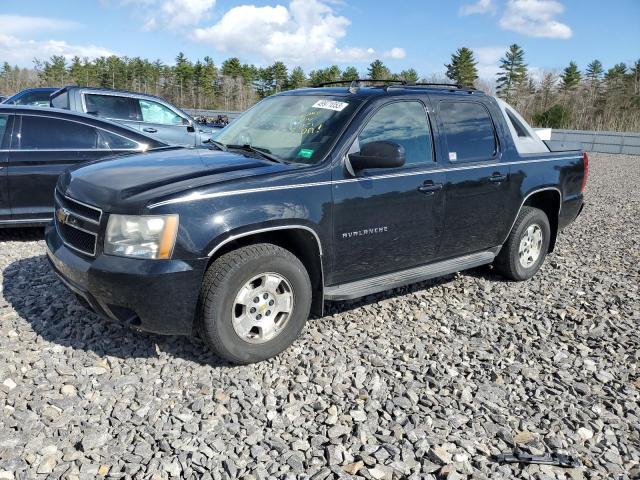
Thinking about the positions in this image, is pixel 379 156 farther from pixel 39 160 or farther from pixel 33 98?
pixel 33 98

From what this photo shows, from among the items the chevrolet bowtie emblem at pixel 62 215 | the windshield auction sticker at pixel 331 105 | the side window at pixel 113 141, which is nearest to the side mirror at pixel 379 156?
the windshield auction sticker at pixel 331 105

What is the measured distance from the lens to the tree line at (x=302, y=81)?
3916 cm

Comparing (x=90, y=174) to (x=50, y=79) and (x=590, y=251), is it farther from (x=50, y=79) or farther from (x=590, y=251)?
(x=50, y=79)

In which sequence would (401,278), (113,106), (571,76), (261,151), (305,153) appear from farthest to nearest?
1. (571,76)
2. (113,106)
3. (401,278)
4. (261,151)
5. (305,153)

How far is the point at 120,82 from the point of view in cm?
6881

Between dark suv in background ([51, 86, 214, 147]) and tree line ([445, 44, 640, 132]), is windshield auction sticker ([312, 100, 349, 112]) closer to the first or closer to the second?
dark suv in background ([51, 86, 214, 147])

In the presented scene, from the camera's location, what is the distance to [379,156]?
3826 millimetres

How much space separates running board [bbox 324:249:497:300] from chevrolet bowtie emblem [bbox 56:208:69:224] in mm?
1881

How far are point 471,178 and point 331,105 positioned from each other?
4.68ft

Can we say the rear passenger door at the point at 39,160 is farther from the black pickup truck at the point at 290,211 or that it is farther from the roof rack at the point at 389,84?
the roof rack at the point at 389,84

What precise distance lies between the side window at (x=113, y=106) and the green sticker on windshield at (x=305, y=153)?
751cm

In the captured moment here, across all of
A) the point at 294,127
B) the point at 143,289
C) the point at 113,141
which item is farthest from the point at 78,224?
the point at 113,141

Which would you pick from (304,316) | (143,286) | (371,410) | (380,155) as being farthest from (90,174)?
(371,410)

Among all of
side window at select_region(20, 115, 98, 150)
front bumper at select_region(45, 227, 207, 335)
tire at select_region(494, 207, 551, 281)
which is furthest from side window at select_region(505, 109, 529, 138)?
side window at select_region(20, 115, 98, 150)
